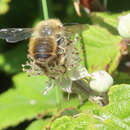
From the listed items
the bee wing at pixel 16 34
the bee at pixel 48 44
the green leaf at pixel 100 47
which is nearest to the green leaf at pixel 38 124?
the green leaf at pixel 100 47

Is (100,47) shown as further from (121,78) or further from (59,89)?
(59,89)

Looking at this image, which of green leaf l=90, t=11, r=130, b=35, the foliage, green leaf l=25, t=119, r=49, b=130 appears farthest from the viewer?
green leaf l=25, t=119, r=49, b=130

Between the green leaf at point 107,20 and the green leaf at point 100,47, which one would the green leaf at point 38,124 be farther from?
the green leaf at point 107,20

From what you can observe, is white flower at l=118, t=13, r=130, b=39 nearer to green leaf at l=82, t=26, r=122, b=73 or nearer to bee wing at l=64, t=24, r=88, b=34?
bee wing at l=64, t=24, r=88, b=34

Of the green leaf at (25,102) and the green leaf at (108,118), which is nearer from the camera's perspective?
the green leaf at (108,118)

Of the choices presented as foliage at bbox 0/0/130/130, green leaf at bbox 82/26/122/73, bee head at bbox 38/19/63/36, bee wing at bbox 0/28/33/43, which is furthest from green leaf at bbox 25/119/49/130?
bee head at bbox 38/19/63/36

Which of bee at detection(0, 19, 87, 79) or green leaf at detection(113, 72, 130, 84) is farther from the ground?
bee at detection(0, 19, 87, 79)

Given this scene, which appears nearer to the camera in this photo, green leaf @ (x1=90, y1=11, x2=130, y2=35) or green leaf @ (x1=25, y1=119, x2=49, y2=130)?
green leaf @ (x1=90, y1=11, x2=130, y2=35)
